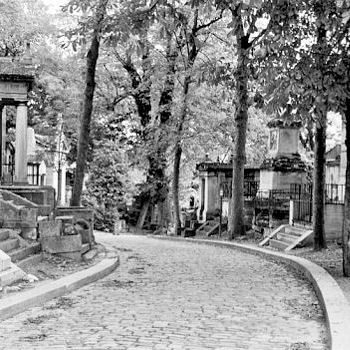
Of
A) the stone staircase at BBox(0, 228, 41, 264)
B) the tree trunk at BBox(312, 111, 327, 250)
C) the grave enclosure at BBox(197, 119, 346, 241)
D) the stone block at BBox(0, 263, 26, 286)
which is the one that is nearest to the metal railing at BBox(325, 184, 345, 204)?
the grave enclosure at BBox(197, 119, 346, 241)

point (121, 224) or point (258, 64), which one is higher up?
point (258, 64)

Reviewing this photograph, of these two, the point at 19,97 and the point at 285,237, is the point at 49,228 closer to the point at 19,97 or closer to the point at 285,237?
the point at 19,97

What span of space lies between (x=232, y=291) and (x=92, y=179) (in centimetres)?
2834

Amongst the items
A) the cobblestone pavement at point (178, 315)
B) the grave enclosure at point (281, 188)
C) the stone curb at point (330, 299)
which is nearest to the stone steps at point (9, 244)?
the cobblestone pavement at point (178, 315)

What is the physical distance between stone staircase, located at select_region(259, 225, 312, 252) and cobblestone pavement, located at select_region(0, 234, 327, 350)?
202 inches

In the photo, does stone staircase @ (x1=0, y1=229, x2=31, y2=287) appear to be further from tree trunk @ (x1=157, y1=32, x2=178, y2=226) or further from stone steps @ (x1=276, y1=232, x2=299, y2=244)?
tree trunk @ (x1=157, y1=32, x2=178, y2=226)

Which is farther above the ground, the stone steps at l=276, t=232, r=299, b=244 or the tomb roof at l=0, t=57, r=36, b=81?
the tomb roof at l=0, t=57, r=36, b=81

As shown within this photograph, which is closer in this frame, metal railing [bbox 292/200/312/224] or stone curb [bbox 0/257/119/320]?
stone curb [bbox 0/257/119/320]

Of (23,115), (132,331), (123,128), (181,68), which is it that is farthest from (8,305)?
(123,128)

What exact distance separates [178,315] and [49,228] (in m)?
5.26

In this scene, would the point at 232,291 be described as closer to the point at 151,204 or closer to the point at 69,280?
the point at 69,280

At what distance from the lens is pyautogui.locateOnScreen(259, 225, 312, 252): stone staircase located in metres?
17.9

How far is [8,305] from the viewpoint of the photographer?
25.9ft

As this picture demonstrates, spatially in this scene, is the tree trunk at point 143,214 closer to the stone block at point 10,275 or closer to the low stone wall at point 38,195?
the low stone wall at point 38,195
